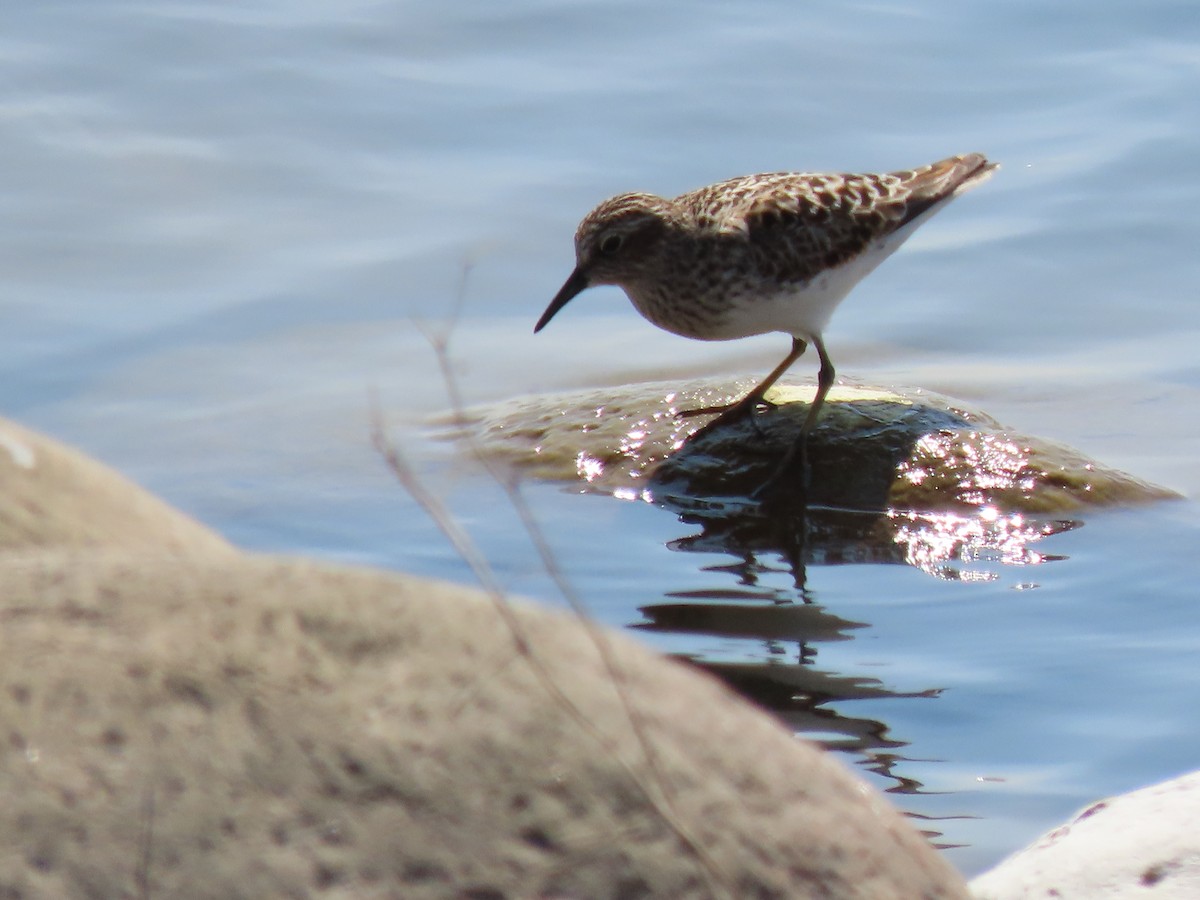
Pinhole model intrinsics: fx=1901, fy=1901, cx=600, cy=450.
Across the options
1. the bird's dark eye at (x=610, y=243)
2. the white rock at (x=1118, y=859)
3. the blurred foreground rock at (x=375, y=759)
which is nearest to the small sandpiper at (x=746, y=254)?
the bird's dark eye at (x=610, y=243)

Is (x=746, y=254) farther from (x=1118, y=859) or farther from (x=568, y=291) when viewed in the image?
(x=1118, y=859)

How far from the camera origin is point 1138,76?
1040 centimetres

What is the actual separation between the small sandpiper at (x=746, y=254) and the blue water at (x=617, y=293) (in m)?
0.69

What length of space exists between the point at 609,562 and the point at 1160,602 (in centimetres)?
171

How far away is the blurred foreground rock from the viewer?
8.67ft

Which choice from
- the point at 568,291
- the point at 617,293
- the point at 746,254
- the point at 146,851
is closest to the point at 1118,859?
the point at 146,851

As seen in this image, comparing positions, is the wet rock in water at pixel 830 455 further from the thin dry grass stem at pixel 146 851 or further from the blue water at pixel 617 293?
the thin dry grass stem at pixel 146 851

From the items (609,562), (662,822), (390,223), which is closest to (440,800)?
(662,822)

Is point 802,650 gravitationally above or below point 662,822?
below

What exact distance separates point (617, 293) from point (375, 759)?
632 centimetres

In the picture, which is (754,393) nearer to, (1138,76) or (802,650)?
(802,650)

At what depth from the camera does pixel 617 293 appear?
8.91 meters

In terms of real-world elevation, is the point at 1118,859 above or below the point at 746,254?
below

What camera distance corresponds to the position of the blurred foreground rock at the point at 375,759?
2.64 m
